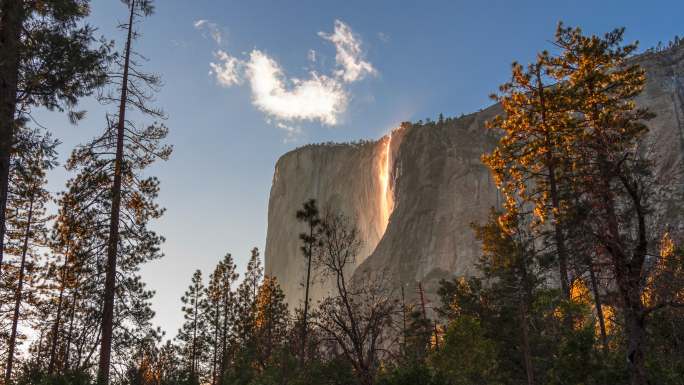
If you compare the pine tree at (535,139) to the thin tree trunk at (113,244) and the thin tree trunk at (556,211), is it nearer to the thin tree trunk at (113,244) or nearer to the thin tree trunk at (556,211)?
the thin tree trunk at (556,211)

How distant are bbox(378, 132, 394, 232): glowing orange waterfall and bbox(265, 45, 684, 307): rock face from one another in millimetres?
200

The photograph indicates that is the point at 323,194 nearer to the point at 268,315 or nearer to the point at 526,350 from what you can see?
the point at 268,315

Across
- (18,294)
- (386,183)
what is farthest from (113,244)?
(386,183)

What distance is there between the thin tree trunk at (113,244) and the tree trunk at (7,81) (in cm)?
464

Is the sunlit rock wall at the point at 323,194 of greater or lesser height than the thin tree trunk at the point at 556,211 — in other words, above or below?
above

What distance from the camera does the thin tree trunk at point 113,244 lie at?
13.9 meters

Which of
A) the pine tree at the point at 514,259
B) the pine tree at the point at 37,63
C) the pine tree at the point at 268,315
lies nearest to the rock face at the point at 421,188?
the pine tree at the point at 268,315

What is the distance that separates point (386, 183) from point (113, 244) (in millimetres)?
84189

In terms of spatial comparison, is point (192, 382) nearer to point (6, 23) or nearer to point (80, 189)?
point (80, 189)

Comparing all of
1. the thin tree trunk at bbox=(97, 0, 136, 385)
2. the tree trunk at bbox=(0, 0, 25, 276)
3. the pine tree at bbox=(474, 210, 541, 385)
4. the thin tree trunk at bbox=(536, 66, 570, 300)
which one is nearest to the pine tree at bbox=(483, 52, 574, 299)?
the thin tree trunk at bbox=(536, 66, 570, 300)

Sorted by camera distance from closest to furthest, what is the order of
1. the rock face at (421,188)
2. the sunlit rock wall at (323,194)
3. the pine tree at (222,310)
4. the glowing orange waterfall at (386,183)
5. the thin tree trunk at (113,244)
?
the thin tree trunk at (113,244) → the pine tree at (222,310) → the rock face at (421,188) → the glowing orange waterfall at (386,183) → the sunlit rock wall at (323,194)

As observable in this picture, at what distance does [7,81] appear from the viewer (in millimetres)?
10031

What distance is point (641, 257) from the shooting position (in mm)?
8461

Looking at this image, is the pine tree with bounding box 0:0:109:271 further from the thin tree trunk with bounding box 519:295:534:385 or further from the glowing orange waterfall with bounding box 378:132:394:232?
the glowing orange waterfall with bounding box 378:132:394:232
